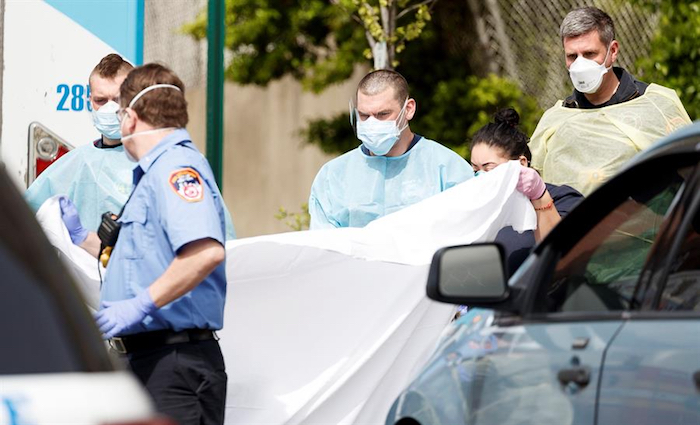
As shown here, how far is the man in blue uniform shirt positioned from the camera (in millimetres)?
4402

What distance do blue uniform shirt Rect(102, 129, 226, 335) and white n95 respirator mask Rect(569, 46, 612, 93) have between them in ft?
6.79

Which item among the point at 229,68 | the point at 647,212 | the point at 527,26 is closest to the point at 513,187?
the point at 647,212

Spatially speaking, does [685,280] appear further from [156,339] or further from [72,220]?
[72,220]

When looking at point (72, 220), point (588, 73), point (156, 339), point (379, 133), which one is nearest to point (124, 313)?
point (156, 339)

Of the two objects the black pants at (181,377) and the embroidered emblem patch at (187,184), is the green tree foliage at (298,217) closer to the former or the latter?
the black pants at (181,377)

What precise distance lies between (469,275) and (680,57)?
20.9 ft

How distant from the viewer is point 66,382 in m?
2.14

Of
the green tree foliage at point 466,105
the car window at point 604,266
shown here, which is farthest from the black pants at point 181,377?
the green tree foliage at point 466,105

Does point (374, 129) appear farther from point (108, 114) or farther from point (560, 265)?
point (560, 265)

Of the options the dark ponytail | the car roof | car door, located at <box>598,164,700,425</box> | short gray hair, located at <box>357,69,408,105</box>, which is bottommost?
car door, located at <box>598,164,700,425</box>

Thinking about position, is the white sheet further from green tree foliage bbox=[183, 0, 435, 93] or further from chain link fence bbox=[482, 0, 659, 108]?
green tree foliage bbox=[183, 0, 435, 93]

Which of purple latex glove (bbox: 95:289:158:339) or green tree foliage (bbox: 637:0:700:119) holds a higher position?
green tree foliage (bbox: 637:0:700:119)

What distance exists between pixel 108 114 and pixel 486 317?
2.57 metres

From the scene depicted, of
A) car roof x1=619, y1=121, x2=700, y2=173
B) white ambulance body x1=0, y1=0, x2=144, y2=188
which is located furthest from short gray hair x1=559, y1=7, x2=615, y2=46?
car roof x1=619, y1=121, x2=700, y2=173
